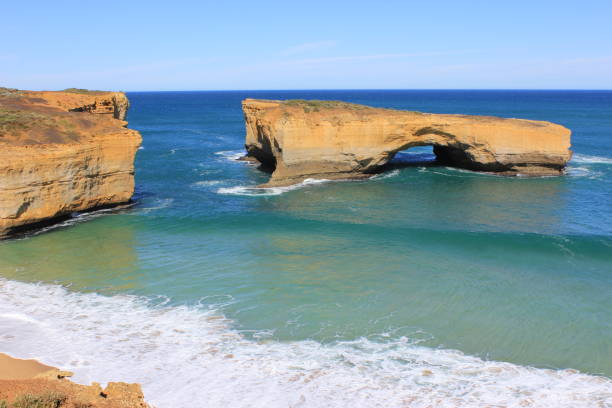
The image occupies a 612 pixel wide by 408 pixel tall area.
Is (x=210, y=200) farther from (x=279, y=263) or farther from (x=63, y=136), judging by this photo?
(x=279, y=263)

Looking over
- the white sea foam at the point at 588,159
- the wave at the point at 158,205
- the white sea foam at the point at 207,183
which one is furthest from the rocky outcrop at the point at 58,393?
the white sea foam at the point at 588,159

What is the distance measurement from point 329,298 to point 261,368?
3.97 m

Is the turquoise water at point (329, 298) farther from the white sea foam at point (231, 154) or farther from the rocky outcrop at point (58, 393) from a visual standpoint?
the white sea foam at point (231, 154)

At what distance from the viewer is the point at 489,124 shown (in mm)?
31453

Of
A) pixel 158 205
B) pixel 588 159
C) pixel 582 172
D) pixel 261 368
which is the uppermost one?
pixel 588 159

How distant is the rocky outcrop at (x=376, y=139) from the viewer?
3021 centimetres

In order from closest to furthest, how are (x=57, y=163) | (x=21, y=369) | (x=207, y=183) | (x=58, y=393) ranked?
(x=58, y=393)
(x=21, y=369)
(x=57, y=163)
(x=207, y=183)

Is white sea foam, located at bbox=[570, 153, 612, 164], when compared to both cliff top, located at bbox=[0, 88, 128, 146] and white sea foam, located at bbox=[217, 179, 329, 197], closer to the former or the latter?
white sea foam, located at bbox=[217, 179, 329, 197]

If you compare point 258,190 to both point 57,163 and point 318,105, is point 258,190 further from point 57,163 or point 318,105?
point 57,163

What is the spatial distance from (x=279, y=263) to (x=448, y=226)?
27.1ft

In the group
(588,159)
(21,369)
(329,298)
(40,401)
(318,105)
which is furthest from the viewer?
(588,159)

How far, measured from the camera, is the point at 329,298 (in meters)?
14.6

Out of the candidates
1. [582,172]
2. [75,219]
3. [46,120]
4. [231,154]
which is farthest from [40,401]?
[231,154]

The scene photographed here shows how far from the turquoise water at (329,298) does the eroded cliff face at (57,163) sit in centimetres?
112
